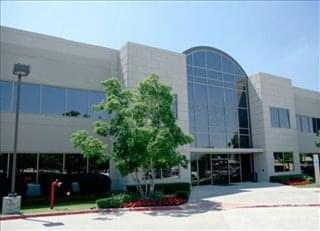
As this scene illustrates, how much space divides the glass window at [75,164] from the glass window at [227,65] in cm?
1687

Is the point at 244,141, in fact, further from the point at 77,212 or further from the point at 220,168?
the point at 77,212

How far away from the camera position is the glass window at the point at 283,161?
30.9 m

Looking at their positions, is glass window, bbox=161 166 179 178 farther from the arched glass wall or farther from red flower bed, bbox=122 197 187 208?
red flower bed, bbox=122 197 187 208

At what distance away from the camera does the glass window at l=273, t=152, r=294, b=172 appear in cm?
3094

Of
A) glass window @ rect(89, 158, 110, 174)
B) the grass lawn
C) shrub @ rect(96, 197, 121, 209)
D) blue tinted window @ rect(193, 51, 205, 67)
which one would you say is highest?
blue tinted window @ rect(193, 51, 205, 67)

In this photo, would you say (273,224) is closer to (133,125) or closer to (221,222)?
(221,222)

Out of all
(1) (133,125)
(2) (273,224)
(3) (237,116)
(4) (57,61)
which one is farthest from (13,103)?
(3) (237,116)

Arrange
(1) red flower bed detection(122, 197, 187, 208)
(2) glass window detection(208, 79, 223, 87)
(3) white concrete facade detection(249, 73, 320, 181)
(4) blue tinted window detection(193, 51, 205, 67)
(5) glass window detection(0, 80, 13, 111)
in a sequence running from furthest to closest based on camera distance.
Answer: (3) white concrete facade detection(249, 73, 320, 181)
(2) glass window detection(208, 79, 223, 87)
(4) blue tinted window detection(193, 51, 205, 67)
(5) glass window detection(0, 80, 13, 111)
(1) red flower bed detection(122, 197, 187, 208)

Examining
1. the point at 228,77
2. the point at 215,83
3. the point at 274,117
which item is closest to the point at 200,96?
the point at 215,83

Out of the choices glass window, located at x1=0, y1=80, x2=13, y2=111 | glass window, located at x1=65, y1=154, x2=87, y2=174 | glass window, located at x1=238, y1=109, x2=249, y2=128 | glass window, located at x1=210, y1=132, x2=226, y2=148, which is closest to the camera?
glass window, located at x1=0, y1=80, x2=13, y2=111

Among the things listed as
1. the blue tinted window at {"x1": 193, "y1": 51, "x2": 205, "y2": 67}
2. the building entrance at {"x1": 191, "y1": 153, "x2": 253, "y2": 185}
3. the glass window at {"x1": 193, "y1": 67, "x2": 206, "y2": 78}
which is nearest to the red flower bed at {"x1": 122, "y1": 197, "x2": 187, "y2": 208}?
the building entrance at {"x1": 191, "y1": 153, "x2": 253, "y2": 185}

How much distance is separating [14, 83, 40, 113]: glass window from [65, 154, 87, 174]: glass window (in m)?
3.59

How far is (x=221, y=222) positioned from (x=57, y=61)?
15.2 meters

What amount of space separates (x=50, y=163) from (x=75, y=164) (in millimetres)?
1578
